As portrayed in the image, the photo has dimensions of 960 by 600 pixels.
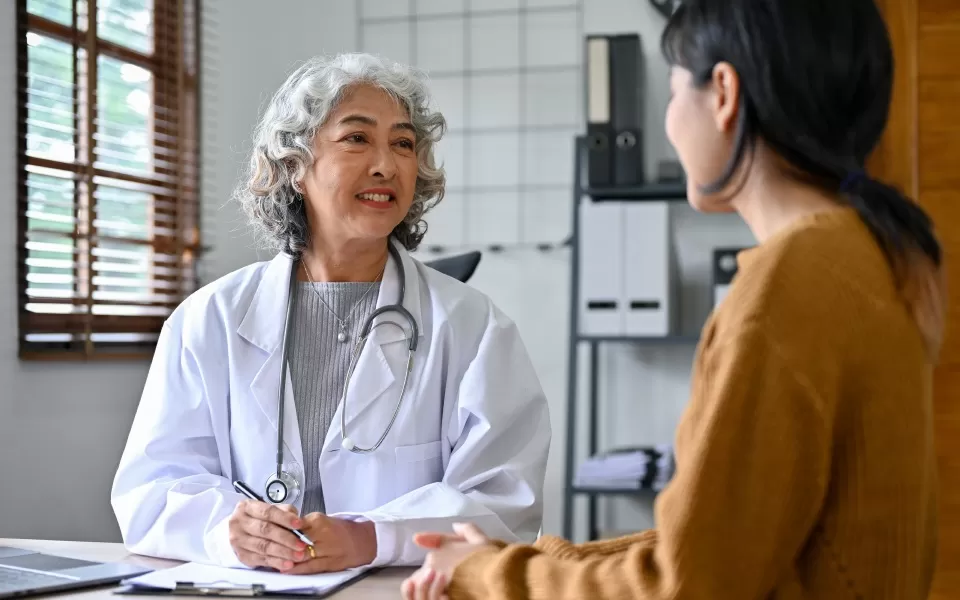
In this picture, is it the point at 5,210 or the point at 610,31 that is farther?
the point at 610,31

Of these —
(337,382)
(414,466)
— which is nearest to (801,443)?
(414,466)

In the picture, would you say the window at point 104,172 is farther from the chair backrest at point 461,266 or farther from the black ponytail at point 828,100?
the black ponytail at point 828,100

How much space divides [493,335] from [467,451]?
20cm

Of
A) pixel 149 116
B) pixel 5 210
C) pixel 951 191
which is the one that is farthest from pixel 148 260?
pixel 951 191

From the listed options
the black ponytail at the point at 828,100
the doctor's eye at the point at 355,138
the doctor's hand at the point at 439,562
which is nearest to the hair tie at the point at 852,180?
the black ponytail at the point at 828,100

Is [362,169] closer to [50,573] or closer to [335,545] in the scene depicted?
[335,545]

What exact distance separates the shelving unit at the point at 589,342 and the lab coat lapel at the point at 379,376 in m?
1.49

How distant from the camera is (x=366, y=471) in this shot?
1579 millimetres

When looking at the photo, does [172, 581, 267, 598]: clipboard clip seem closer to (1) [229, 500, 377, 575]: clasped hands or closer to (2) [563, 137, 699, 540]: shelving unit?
(1) [229, 500, 377, 575]: clasped hands

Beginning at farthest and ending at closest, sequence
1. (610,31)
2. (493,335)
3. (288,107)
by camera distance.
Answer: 1. (610,31)
2. (288,107)
3. (493,335)

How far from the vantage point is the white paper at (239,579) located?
47.5 inches

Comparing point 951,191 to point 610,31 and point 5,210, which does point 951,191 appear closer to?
point 610,31

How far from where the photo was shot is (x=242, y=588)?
119 cm

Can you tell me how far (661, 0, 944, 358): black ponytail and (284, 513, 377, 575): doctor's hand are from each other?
74cm
